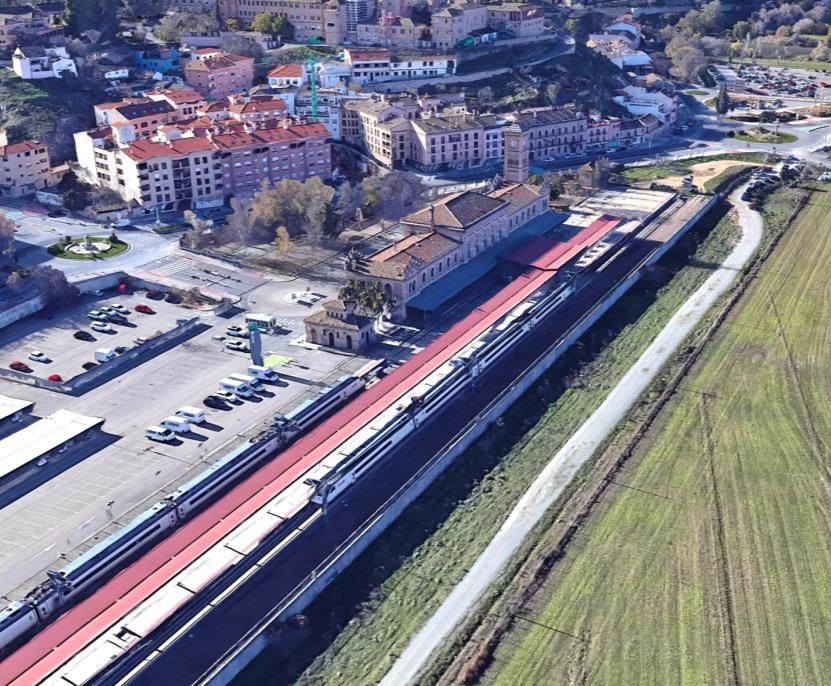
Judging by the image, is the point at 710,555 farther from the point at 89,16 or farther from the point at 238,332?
the point at 89,16

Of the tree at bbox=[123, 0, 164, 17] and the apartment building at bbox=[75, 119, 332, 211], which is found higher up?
the tree at bbox=[123, 0, 164, 17]

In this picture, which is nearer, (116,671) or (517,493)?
(116,671)

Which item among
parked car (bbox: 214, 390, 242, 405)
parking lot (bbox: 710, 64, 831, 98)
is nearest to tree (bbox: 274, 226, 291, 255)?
parked car (bbox: 214, 390, 242, 405)

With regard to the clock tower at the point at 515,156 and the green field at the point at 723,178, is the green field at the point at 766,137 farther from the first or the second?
the clock tower at the point at 515,156

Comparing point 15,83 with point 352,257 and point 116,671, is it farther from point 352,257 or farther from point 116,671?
point 116,671

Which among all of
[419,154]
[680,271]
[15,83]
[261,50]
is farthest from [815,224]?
[15,83]

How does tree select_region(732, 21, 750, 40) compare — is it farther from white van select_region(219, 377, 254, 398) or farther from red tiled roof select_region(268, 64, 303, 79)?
white van select_region(219, 377, 254, 398)

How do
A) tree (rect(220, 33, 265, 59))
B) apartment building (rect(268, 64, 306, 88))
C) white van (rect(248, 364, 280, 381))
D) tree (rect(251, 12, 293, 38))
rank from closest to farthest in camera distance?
white van (rect(248, 364, 280, 381)), apartment building (rect(268, 64, 306, 88)), tree (rect(220, 33, 265, 59)), tree (rect(251, 12, 293, 38))
